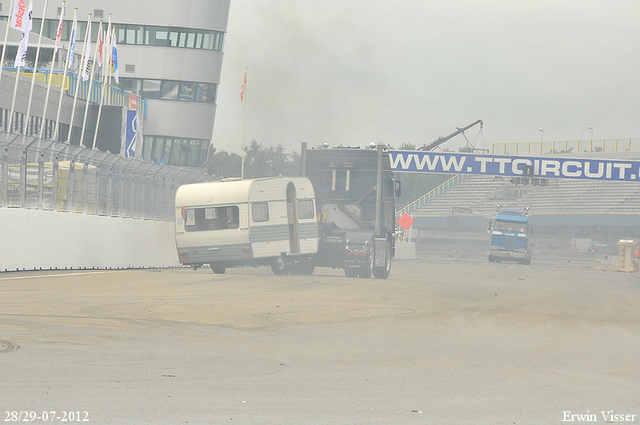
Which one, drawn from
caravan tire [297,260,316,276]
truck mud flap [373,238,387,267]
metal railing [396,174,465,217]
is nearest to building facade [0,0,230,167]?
caravan tire [297,260,316,276]

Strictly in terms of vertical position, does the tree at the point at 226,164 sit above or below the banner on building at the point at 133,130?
above

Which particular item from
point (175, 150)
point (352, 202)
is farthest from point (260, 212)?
point (175, 150)

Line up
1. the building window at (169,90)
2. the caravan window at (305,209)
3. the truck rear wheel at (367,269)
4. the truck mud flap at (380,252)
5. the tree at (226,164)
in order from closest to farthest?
the caravan window at (305,209) < the truck rear wheel at (367,269) < the truck mud flap at (380,252) < the building window at (169,90) < the tree at (226,164)

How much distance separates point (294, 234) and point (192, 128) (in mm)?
39059

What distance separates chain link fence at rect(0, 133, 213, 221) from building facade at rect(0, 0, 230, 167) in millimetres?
31976

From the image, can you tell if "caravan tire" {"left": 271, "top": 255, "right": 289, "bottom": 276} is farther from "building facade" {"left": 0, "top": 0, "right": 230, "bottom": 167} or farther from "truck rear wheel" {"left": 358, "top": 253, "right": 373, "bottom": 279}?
"building facade" {"left": 0, "top": 0, "right": 230, "bottom": 167}

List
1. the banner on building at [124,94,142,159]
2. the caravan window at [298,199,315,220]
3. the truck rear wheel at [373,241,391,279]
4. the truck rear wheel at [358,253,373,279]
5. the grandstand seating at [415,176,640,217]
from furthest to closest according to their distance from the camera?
the grandstand seating at [415,176,640,217]
the banner on building at [124,94,142,159]
the truck rear wheel at [373,241,391,279]
the truck rear wheel at [358,253,373,279]
the caravan window at [298,199,315,220]

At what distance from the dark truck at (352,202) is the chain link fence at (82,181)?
5.41 metres

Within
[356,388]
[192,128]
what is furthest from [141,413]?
[192,128]

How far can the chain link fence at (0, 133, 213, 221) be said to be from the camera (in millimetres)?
20156

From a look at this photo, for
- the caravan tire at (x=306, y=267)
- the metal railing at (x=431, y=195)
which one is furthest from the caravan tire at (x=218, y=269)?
the metal railing at (x=431, y=195)

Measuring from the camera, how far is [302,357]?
9648mm

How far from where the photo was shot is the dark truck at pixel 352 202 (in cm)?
2527

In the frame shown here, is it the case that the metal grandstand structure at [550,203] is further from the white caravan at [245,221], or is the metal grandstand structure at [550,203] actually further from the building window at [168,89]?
the white caravan at [245,221]
